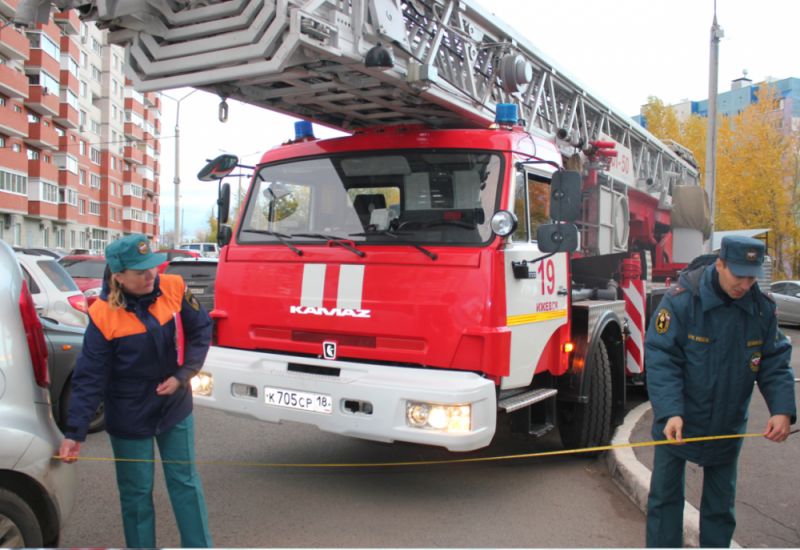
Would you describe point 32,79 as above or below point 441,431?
above

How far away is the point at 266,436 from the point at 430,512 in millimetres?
2214

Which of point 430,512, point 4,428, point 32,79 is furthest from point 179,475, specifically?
point 32,79

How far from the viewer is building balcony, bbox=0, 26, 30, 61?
119 ft

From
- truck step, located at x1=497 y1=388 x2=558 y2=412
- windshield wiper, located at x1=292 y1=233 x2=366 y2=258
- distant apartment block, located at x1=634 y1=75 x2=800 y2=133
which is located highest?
distant apartment block, located at x1=634 y1=75 x2=800 y2=133

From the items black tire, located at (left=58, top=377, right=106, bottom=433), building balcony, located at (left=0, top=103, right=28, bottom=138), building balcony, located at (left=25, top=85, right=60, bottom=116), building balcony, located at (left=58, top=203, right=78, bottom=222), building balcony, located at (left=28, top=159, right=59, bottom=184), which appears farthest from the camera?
building balcony, located at (left=58, top=203, right=78, bottom=222)

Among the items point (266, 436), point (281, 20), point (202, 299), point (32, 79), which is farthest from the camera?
point (32, 79)

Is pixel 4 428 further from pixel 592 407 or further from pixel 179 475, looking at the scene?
pixel 592 407

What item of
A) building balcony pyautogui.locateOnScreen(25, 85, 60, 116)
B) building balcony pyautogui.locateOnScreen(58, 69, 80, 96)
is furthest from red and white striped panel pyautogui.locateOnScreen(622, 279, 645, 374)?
building balcony pyautogui.locateOnScreen(58, 69, 80, 96)

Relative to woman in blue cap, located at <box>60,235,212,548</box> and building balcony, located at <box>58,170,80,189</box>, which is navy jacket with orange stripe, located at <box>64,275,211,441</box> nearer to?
woman in blue cap, located at <box>60,235,212,548</box>

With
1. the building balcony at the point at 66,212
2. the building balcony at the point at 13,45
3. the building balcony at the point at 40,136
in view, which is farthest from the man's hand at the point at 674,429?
the building balcony at the point at 66,212

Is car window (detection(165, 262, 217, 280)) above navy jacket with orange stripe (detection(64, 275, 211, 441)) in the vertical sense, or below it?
above

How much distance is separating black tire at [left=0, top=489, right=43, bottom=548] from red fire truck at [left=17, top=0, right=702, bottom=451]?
1.74 meters

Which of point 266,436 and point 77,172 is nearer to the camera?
point 266,436

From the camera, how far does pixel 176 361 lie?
3.22m
